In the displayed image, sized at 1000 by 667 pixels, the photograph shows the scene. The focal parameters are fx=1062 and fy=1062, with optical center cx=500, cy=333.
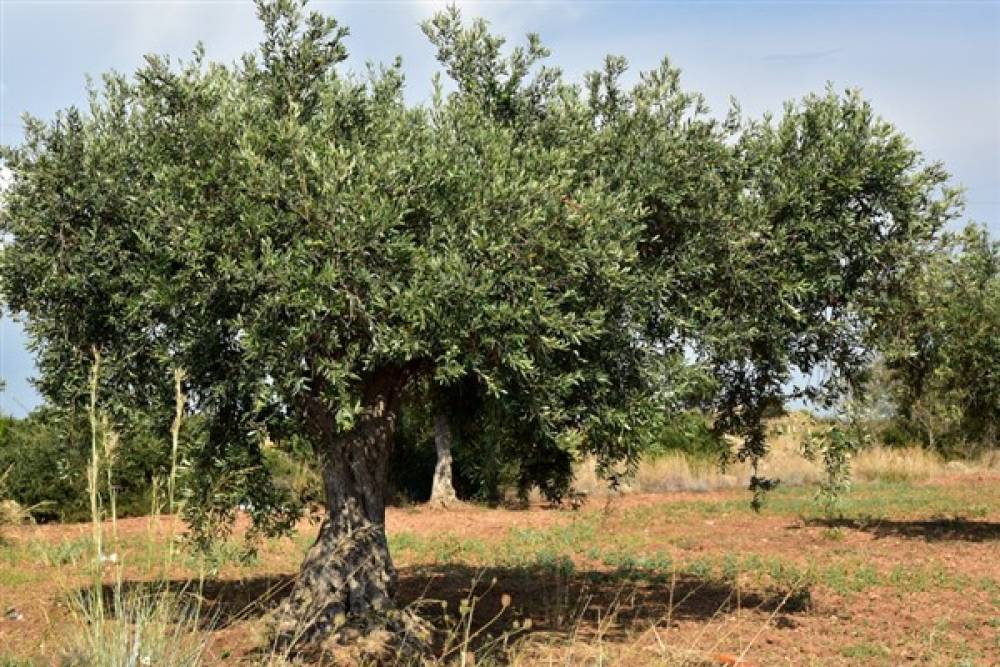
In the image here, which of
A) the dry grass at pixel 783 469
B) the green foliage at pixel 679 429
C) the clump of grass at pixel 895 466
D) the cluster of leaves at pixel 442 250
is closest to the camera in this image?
the cluster of leaves at pixel 442 250

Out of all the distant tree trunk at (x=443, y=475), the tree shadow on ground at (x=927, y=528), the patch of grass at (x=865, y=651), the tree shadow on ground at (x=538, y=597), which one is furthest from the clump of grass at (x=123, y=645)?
the distant tree trunk at (x=443, y=475)

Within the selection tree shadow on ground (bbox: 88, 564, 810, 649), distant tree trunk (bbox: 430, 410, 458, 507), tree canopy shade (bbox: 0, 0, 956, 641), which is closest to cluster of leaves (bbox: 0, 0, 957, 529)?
tree canopy shade (bbox: 0, 0, 956, 641)

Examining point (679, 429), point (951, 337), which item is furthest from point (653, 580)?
point (951, 337)

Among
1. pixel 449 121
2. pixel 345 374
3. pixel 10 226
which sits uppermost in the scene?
pixel 449 121

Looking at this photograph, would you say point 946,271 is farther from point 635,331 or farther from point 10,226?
point 10,226

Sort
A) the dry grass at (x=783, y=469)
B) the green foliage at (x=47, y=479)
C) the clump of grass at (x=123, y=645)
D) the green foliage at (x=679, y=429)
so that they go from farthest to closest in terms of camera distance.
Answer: the dry grass at (x=783, y=469), the green foliage at (x=47, y=479), the green foliage at (x=679, y=429), the clump of grass at (x=123, y=645)

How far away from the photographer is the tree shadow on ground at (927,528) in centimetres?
2208

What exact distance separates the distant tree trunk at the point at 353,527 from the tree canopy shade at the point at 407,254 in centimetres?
4

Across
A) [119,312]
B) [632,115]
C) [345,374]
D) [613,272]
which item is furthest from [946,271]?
[119,312]

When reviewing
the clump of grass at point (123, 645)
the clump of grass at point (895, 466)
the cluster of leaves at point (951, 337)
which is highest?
the cluster of leaves at point (951, 337)

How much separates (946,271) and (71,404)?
11.2 metres

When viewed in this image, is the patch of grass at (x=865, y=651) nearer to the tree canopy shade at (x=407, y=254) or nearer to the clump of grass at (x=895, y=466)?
the tree canopy shade at (x=407, y=254)

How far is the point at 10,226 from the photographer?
11.5m

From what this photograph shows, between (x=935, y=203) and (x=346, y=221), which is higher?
(x=935, y=203)
